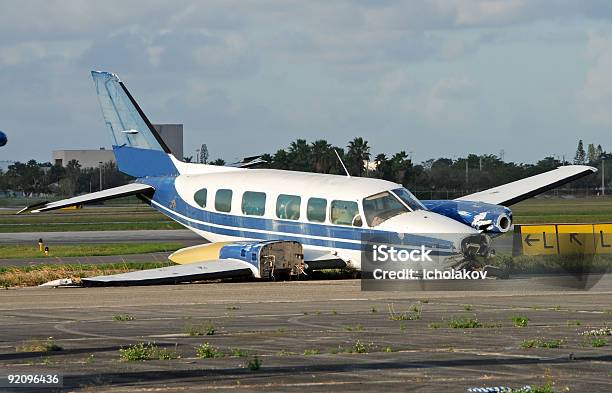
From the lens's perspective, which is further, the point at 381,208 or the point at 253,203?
the point at 253,203

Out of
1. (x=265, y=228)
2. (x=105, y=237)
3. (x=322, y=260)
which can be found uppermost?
(x=265, y=228)

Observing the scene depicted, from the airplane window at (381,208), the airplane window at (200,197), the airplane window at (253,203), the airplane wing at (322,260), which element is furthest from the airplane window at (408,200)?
the airplane window at (200,197)

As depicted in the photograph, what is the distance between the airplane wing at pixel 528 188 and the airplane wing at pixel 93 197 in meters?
11.1

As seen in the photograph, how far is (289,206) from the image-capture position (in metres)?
33.0

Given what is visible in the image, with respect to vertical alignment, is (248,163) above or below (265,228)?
above

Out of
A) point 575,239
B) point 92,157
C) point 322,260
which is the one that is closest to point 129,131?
point 322,260

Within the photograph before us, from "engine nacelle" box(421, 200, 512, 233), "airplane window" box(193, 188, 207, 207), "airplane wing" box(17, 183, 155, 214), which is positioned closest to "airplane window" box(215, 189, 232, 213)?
"airplane window" box(193, 188, 207, 207)

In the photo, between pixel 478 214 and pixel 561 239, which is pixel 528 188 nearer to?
pixel 561 239

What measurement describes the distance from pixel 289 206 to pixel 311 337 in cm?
1494

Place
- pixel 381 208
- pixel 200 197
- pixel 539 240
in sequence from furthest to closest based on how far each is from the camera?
1. pixel 539 240
2. pixel 200 197
3. pixel 381 208

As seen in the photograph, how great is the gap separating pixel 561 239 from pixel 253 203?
9.97 metres

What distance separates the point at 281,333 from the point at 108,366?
4.56m

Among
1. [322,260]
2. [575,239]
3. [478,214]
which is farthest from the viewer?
[575,239]

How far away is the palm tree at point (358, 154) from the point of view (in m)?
88.6
